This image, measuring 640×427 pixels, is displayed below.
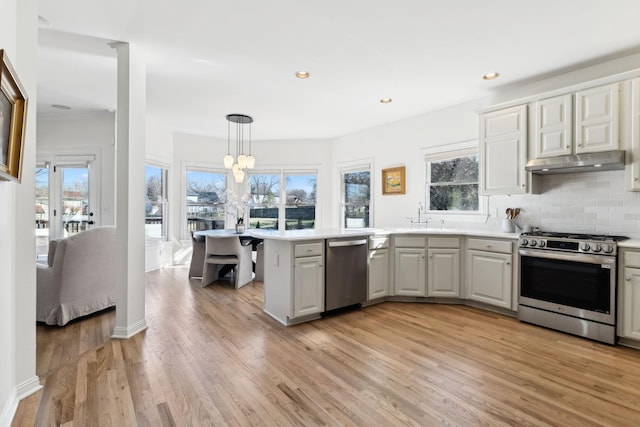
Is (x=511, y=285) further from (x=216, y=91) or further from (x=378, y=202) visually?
(x=216, y=91)

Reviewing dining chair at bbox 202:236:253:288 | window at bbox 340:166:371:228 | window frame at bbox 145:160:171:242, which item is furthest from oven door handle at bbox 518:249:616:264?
window frame at bbox 145:160:171:242

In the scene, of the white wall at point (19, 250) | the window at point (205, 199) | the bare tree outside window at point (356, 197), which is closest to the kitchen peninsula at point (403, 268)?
the white wall at point (19, 250)

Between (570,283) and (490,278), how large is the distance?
732mm

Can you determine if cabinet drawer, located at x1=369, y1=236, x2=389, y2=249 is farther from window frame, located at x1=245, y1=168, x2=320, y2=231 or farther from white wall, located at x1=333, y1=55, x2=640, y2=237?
window frame, located at x1=245, y1=168, x2=320, y2=231

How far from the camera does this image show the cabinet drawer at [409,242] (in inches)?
154

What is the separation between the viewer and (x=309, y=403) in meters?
1.92

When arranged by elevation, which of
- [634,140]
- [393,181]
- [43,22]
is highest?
[43,22]

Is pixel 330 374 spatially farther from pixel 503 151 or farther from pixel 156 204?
pixel 156 204

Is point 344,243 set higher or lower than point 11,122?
lower

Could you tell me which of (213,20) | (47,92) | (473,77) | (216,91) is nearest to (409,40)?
(473,77)

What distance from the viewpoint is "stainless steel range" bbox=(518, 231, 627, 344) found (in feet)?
9.11

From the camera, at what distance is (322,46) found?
9.49ft

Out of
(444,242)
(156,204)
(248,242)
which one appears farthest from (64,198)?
(444,242)

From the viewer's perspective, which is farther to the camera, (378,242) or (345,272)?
(378,242)
